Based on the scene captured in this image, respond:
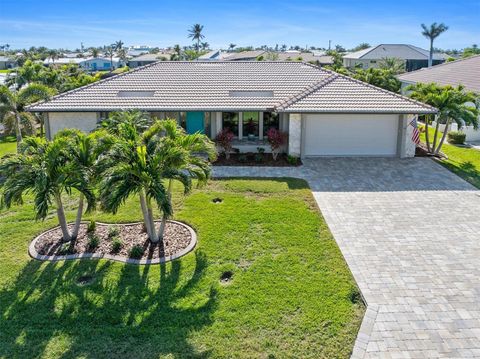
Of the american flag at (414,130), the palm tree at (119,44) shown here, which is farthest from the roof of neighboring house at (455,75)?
the palm tree at (119,44)

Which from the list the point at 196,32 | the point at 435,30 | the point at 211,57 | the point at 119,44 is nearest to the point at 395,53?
the point at 435,30

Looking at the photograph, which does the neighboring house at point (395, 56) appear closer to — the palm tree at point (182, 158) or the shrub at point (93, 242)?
the palm tree at point (182, 158)

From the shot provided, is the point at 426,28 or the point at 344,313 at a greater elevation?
the point at 426,28

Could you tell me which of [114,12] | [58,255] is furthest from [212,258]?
[114,12]

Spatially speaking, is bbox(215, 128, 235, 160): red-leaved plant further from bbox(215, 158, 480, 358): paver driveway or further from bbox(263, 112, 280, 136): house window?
bbox(263, 112, 280, 136): house window

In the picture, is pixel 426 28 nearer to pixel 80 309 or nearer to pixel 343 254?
pixel 343 254
